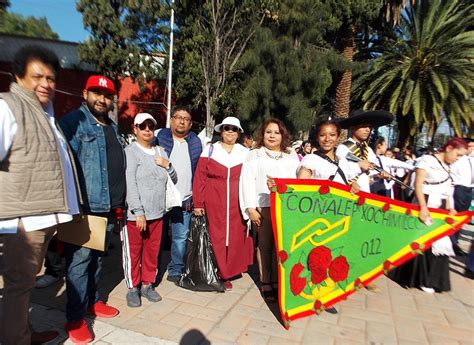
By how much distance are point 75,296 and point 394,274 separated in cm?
376

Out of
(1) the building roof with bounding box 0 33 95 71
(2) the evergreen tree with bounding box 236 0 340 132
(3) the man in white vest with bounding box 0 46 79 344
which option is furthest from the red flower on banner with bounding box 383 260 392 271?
(1) the building roof with bounding box 0 33 95 71

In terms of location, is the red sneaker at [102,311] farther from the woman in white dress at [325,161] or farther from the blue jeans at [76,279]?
the woman in white dress at [325,161]

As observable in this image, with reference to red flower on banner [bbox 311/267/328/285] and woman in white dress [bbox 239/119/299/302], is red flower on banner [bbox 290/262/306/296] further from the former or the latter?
woman in white dress [bbox 239/119/299/302]

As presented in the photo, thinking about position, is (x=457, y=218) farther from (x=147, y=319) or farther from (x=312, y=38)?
(x=312, y=38)

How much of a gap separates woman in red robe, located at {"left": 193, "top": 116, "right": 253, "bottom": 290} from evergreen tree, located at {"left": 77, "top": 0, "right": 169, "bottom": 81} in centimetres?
1334

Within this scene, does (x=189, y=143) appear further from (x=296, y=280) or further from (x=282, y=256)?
(x=296, y=280)

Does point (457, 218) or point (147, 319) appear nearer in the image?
point (147, 319)

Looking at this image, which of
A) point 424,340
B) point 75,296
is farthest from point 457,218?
point 75,296

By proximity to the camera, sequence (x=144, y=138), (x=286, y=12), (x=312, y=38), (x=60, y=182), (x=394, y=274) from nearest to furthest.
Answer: (x=60, y=182) < (x=144, y=138) < (x=394, y=274) < (x=286, y=12) < (x=312, y=38)

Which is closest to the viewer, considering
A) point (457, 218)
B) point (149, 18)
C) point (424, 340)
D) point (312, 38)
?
point (424, 340)

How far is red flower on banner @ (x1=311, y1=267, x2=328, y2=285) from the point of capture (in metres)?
2.93

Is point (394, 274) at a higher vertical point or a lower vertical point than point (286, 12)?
lower

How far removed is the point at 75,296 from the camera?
2580 millimetres

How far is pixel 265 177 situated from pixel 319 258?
905 mm
